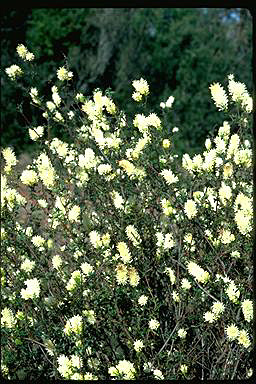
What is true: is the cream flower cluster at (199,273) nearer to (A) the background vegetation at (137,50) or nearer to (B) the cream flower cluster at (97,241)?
(B) the cream flower cluster at (97,241)

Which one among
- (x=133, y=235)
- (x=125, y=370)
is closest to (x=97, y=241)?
(x=133, y=235)

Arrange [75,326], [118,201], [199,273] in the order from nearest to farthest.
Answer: [75,326] → [199,273] → [118,201]

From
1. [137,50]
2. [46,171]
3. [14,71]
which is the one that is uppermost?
[137,50]

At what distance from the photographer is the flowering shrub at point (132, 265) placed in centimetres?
234

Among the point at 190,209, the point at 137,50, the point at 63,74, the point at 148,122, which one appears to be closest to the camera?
the point at 190,209

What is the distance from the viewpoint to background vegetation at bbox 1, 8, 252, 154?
10828 millimetres

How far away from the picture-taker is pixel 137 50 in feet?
39.1

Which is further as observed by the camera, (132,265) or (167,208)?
(132,265)

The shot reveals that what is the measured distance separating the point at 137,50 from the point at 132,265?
9.88m

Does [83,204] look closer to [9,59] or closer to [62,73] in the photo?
[62,73]

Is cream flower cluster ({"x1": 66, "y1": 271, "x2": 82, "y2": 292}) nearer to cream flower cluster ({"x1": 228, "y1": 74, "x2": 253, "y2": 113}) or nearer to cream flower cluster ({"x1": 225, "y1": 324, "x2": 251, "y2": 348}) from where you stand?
cream flower cluster ({"x1": 225, "y1": 324, "x2": 251, "y2": 348})

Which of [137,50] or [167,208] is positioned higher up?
[137,50]

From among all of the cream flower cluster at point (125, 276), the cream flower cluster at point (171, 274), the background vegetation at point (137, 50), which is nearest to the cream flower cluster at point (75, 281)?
the cream flower cluster at point (125, 276)

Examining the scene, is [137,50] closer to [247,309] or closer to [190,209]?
[190,209]
